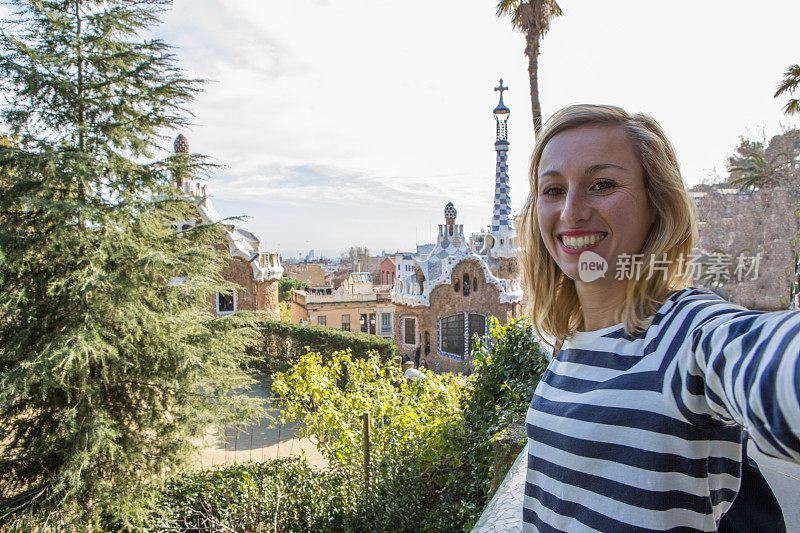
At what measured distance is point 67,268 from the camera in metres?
5.62

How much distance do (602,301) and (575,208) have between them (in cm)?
24

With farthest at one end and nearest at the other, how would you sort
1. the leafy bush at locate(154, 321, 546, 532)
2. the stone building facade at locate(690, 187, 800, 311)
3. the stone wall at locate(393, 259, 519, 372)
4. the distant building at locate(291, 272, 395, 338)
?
the distant building at locate(291, 272, 395, 338), the stone wall at locate(393, 259, 519, 372), the stone building facade at locate(690, 187, 800, 311), the leafy bush at locate(154, 321, 546, 532)

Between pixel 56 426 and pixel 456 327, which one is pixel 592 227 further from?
pixel 456 327

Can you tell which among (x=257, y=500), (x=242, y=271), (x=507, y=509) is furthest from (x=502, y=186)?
(x=507, y=509)

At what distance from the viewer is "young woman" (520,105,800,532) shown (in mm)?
637

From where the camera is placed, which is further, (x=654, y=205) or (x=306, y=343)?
(x=306, y=343)

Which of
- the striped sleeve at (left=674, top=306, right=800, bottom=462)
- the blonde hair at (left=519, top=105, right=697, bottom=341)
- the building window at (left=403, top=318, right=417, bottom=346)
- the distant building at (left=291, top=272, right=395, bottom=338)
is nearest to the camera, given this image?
the striped sleeve at (left=674, top=306, right=800, bottom=462)

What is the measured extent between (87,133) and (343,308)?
19.6 meters

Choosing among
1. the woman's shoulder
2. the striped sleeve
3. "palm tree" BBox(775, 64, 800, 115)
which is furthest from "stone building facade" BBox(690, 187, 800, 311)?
the striped sleeve

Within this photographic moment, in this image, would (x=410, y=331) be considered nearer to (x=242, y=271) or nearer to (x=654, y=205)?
(x=242, y=271)

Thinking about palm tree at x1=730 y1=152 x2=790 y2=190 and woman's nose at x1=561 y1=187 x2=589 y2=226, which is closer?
woman's nose at x1=561 y1=187 x2=589 y2=226

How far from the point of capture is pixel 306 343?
55.7 feet

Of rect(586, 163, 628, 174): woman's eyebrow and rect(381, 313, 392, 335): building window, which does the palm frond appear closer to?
rect(586, 163, 628, 174): woman's eyebrow

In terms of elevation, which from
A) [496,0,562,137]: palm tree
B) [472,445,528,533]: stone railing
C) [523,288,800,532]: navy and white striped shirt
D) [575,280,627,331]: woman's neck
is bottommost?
[472,445,528,533]: stone railing
